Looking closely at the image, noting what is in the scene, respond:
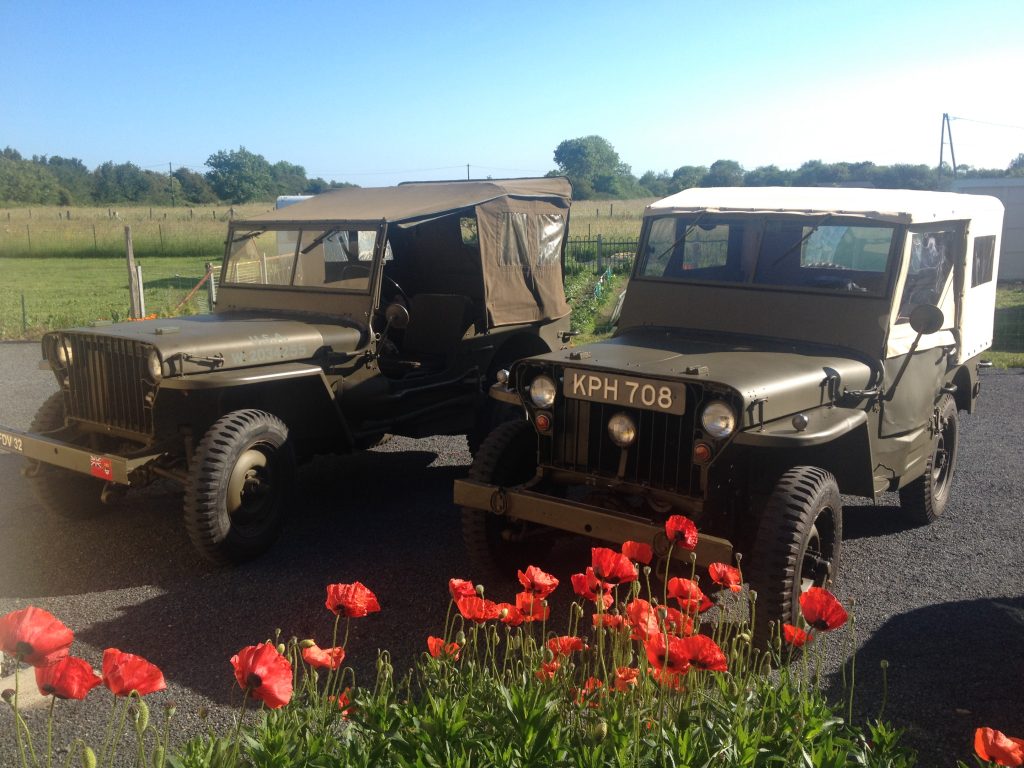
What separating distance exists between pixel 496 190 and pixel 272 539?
10.5 feet

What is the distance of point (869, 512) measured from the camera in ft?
20.7

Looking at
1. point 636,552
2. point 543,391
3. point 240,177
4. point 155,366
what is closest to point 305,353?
point 155,366

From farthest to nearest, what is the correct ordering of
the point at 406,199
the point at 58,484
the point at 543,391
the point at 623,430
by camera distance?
1. the point at 406,199
2. the point at 58,484
3. the point at 543,391
4. the point at 623,430

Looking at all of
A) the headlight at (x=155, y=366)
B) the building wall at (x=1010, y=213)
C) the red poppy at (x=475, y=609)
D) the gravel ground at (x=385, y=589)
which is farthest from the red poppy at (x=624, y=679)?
the building wall at (x=1010, y=213)

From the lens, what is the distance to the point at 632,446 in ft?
14.6

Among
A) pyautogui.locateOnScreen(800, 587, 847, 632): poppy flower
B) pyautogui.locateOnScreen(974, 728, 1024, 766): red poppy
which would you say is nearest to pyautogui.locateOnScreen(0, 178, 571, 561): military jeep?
pyautogui.locateOnScreen(800, 587, 847, 632): poppy flower

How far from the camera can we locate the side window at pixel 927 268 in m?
5.20

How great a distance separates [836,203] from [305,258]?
3536mm

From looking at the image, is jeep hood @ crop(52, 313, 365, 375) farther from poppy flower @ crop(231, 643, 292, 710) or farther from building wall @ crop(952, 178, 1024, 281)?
building wall @ crop(952, 178, 1024, 281)

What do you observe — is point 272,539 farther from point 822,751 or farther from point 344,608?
point 822,751

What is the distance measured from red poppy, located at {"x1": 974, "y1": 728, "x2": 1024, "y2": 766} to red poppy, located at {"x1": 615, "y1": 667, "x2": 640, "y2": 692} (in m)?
0.84

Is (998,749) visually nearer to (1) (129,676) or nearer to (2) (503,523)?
(1) (129,676)

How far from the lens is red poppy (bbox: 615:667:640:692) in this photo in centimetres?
256

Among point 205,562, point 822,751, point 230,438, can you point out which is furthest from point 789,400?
Result: point 205,562
